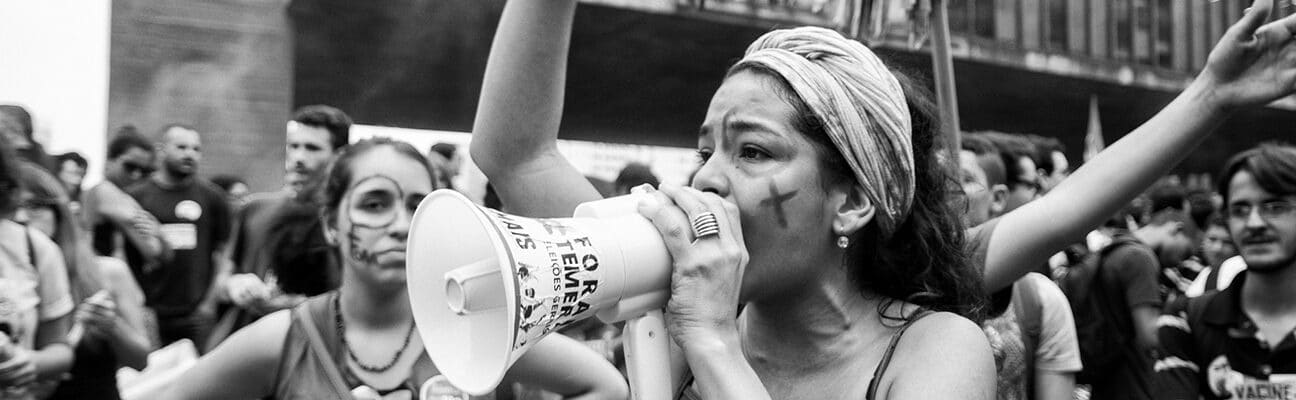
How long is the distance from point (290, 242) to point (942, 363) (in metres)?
2.80

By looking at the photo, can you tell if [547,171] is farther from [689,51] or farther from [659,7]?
[689,51]

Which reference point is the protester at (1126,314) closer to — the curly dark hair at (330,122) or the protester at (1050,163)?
the protester at (1050,163)

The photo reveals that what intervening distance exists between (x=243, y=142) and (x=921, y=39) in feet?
30.2

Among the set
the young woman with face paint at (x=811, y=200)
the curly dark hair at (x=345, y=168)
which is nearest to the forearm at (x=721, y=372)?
the young woman with face paint at (x=811, y=200)

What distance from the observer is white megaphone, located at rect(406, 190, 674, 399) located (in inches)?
57.7

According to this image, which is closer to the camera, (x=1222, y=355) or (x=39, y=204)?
(x=1222, y=355)

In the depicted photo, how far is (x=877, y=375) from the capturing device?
65.6 inches

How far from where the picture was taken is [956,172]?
90.7 inches

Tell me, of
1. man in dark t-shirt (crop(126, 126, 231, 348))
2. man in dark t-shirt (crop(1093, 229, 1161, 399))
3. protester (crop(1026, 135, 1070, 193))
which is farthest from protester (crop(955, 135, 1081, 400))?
man in dark t-shirt (crop(126, 126, 231, 348))

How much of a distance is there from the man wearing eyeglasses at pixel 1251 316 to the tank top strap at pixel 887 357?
218 centimetres

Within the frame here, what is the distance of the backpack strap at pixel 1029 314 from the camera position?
12.0 feet

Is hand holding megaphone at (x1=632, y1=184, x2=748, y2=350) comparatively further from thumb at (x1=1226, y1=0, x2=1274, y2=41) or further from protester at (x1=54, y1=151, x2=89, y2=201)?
protester at (x1=54, y1=151, x2=89, y2=201)

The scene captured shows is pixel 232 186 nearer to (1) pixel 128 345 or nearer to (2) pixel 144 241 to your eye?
(2) pixel 144 241

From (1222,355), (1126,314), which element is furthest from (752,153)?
(1126,314)
